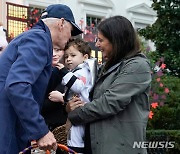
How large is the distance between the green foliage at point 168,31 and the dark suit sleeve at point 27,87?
441 inches

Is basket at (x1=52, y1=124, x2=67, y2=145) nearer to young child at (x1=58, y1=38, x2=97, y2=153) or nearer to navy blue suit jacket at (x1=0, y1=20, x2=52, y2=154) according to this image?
young child at (x1=58, y1=38, x2=97, y2=153)

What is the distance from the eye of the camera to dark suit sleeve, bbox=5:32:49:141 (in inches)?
120

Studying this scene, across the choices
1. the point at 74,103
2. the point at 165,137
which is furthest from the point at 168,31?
the point at 74,103

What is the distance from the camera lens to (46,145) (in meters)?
3.11

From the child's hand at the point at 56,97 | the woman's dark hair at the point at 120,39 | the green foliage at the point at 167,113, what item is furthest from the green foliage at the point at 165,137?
the woman's dark hair at the point at 120,39

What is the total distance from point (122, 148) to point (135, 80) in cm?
54

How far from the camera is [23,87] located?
3.05 metres

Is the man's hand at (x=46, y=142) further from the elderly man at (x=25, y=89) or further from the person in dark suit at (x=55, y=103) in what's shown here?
the person in dark suit at (x=55, y=103)

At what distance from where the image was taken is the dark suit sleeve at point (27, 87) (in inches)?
120

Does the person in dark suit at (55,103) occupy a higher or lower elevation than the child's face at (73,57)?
lower

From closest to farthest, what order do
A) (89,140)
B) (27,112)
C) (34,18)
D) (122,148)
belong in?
(27,112), (122,148), (89,140), (34,18)

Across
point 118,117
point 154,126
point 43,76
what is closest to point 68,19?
point 43,76

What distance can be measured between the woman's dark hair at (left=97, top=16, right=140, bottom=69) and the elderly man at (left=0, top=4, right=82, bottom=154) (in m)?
0.56

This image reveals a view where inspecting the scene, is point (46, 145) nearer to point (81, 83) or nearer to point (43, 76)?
point (43, 76)
